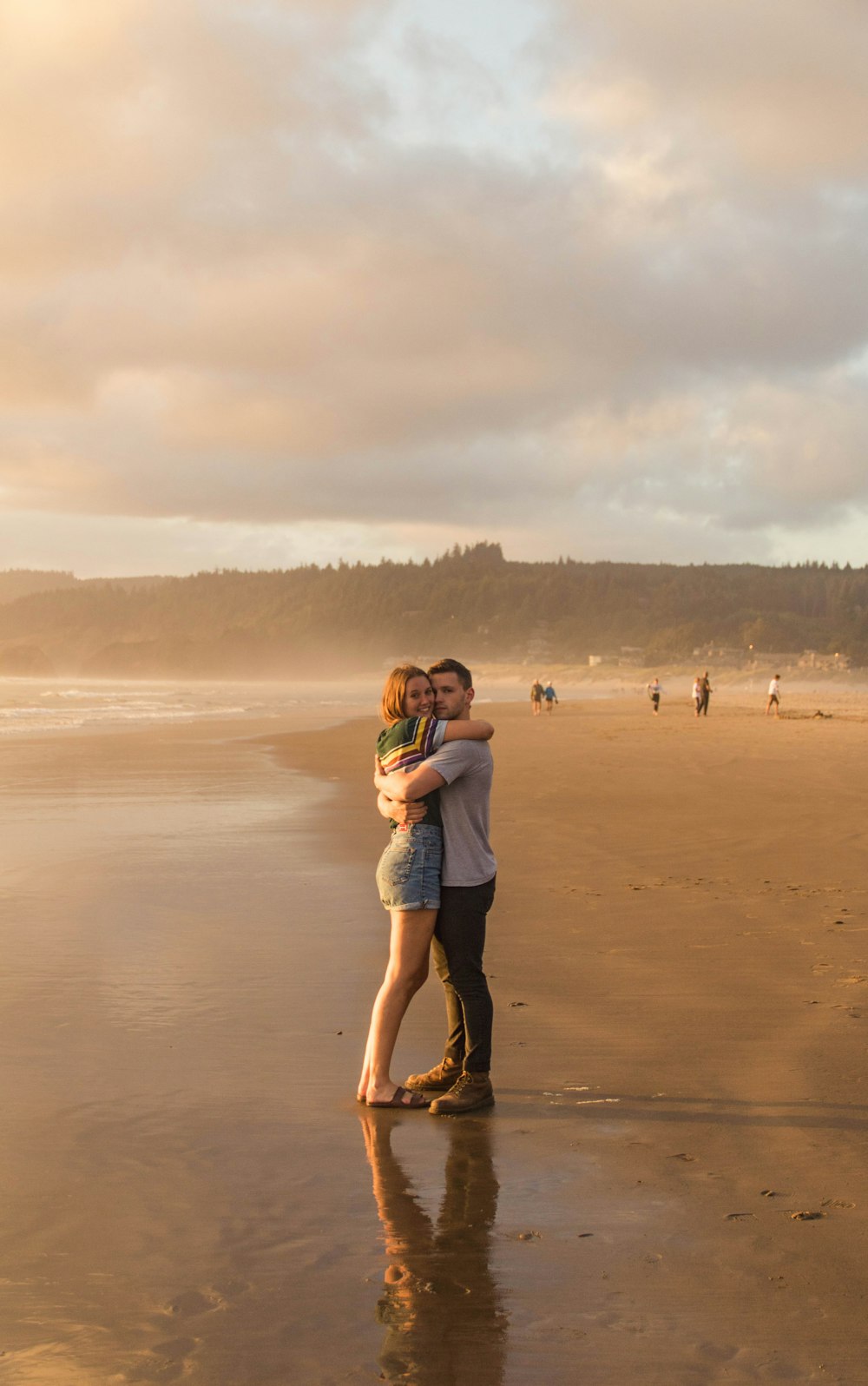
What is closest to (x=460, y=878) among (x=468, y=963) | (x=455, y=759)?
(x=468, y=963)

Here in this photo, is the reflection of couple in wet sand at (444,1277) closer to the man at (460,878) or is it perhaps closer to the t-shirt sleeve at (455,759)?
the man at (460,878)

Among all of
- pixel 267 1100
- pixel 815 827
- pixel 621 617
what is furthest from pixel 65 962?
pixel 621 617

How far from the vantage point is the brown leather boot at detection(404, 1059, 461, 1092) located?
493cm

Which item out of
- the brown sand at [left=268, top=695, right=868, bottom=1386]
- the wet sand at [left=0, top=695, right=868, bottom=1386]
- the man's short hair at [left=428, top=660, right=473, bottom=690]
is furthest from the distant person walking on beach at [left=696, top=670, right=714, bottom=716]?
the man's short hair at [left=428, top=660, right=473, bottom=690]

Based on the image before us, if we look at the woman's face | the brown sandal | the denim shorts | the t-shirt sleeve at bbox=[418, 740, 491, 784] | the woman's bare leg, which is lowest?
the brown sandal

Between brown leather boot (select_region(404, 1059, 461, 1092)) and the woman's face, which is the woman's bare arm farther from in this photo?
brown leather boot (select_region(404, 1059, 461, 1092))

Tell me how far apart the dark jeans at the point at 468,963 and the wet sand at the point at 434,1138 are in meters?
0.25

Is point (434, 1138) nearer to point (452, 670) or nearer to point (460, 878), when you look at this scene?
point (460, 878)

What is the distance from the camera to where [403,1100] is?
15.7 feet

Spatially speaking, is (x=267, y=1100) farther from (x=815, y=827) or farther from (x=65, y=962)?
(x=815, y=827)

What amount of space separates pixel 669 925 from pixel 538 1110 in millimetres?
3398

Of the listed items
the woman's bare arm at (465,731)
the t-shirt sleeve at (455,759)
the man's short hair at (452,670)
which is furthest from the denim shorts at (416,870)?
the man's short hair at (452,670)

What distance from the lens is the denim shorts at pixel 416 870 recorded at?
4781mm

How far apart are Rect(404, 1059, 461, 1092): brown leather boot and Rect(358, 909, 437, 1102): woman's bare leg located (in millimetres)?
178
